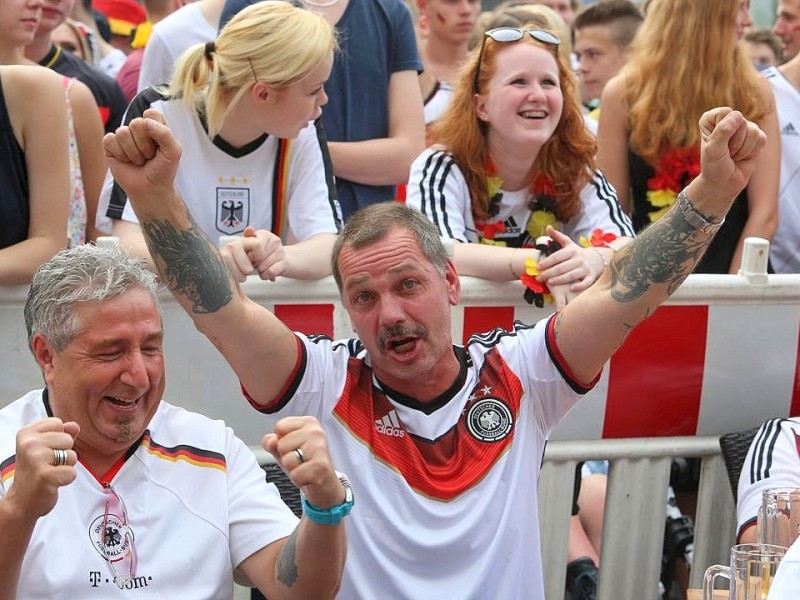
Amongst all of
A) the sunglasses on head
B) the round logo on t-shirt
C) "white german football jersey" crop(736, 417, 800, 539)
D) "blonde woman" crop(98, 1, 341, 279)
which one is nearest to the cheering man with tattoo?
the round logo on t-shirt

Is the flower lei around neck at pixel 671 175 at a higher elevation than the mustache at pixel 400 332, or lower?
higher

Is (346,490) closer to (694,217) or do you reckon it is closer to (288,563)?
(288,563)

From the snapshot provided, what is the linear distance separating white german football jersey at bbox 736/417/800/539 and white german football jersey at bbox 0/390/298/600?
4.51 ft

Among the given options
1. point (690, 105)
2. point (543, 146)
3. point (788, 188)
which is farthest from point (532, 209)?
point (788, 188)

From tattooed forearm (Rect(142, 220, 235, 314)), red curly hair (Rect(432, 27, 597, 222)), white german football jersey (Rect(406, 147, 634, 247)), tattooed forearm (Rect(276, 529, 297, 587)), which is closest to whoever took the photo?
tattooed forearm (Rect(276, 529, 297, 587))

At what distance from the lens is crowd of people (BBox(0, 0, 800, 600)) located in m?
2.90

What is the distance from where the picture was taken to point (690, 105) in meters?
4.58

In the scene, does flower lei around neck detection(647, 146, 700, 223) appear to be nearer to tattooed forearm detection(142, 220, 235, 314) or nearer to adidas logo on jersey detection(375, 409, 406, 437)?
adidas logo on jersey detection(375, 409, 406, 437)

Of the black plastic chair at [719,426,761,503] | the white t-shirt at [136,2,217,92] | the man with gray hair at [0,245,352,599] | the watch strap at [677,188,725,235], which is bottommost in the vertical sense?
the black plastic chair at [719,426,761,503]

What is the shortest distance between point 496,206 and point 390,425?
3.82 ft

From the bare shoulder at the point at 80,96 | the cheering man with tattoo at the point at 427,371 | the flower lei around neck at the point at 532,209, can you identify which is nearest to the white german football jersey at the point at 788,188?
the flower lei around neck at the point at 532,209

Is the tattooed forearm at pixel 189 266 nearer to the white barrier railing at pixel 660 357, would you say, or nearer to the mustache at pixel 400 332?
the mustache at pixel 400 332

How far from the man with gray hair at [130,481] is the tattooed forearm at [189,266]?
10 cm

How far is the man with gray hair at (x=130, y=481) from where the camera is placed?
2779 mm
